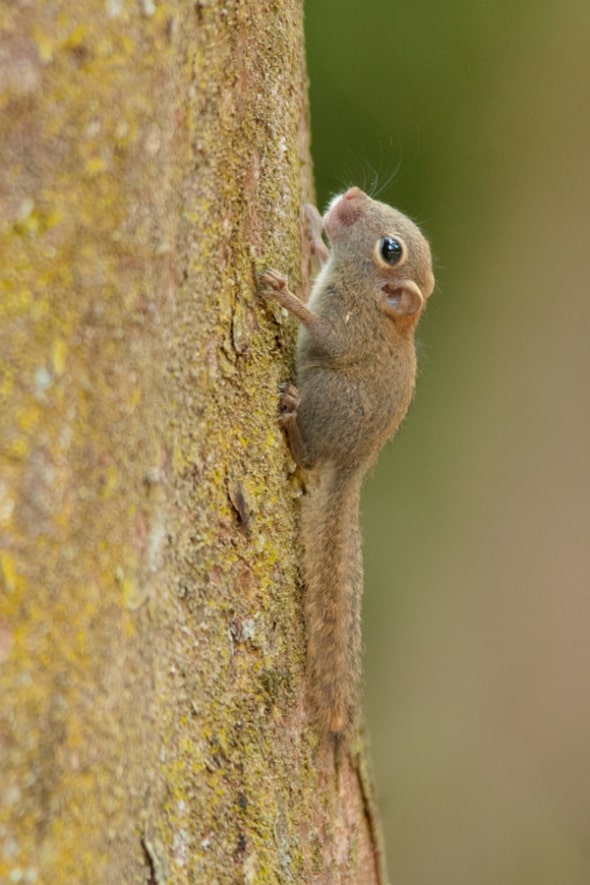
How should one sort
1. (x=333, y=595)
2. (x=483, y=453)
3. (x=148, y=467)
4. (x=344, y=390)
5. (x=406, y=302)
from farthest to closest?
(x=483, y=453), (x=406, y=302), (x=344, y=390), (x=333, y=595), (x=148, y=467)

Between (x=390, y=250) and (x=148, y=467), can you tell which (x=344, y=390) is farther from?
(x=148, y=467)

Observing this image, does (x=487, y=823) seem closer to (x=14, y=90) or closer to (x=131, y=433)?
(x=131, y=433)

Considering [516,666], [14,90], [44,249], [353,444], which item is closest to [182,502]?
[44,249]

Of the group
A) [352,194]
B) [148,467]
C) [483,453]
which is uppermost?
[483,453]

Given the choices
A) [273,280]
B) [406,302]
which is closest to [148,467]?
[273,280]

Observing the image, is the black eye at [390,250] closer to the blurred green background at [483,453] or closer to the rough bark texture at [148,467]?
the rough bark texture at [148,467]

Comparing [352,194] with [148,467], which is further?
[352,194]

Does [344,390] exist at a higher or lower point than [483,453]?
lower
